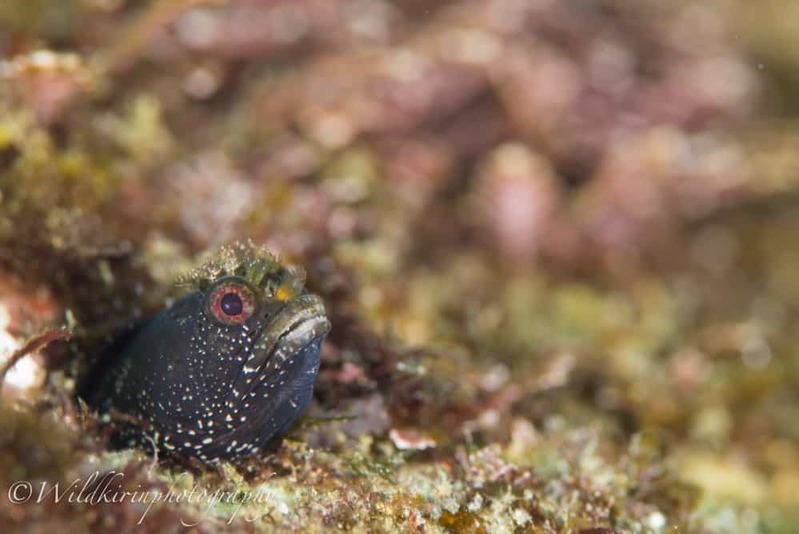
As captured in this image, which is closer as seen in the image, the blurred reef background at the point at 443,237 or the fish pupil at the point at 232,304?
the fish pupil at the point at 232,304

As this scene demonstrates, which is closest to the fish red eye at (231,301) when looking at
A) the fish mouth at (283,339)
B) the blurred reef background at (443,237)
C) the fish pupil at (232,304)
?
the fish pupil at (232,304)

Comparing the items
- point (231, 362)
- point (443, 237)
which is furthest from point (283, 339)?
point (443, 237)

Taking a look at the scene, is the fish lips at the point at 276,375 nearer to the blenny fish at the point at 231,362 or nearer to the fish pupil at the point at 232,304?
the blenny fish at the point at 231,362

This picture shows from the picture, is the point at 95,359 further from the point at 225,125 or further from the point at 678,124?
the point at 678,124

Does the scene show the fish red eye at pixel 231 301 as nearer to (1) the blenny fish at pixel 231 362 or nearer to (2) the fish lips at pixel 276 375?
(1) the blenny fish at pixel 231 362

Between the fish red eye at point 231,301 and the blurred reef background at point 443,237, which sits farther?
the blurred reef background at point 443,237

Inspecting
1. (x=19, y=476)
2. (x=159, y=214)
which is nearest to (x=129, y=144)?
(x=159, y=214)

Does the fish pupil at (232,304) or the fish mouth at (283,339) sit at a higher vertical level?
the fish pupil at (232,304)

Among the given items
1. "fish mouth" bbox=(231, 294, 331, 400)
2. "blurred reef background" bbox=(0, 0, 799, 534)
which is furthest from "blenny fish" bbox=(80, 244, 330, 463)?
"blurred reef background" bbox=(0, 0, 799, 534)
